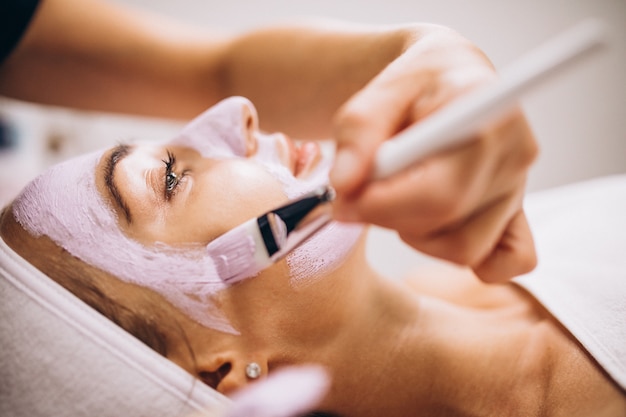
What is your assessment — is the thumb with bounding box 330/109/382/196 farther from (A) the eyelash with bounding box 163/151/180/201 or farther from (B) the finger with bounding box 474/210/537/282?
(A) the eyelash with bounding box 163/151/180/201

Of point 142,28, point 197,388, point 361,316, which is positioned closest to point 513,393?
point 361,316

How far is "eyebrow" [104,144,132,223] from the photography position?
56 centimetres

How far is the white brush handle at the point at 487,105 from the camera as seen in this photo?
0.26 meters

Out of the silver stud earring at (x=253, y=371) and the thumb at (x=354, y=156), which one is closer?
the thumb at (x=354, y=156)

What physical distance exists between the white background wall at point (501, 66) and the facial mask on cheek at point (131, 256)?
2.08ft

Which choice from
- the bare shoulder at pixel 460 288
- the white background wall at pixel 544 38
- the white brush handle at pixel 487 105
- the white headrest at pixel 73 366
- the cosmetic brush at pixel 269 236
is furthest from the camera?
the white background wall at pixel 544 38

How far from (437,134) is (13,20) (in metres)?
0.88

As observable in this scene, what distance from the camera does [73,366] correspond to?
52cm

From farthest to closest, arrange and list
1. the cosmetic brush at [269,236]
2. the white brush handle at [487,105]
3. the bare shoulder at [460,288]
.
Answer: the bare shoulder at [460,288] < the cosmetic brush at [269,236] < the white brush handle at [487,105]

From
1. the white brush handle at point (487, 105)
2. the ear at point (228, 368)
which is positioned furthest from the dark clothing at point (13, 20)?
the white brush handle at point (487, 105)

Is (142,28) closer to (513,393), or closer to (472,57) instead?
(472,57)

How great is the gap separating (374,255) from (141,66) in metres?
0.72

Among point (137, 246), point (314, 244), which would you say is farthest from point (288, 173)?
point (137, 246)

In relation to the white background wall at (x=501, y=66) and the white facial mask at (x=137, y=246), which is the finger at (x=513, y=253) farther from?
the white background wall at (x=501, y=66)
